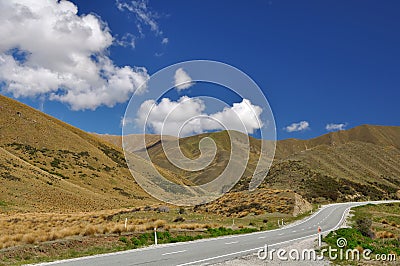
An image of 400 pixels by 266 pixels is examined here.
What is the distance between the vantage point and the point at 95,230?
19406 millimetres

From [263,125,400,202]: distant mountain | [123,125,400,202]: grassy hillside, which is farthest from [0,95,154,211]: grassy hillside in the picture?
[263,125,400,202]: distant mountain

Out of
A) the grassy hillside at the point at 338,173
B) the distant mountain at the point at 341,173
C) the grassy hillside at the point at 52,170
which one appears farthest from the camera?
the distant mountain at the point at 341,173

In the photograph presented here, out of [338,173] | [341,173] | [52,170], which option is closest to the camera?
[52,170]

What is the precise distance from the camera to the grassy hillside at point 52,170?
6222 centimetres

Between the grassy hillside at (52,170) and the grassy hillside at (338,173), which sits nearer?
the grassy hillside at (52,170)

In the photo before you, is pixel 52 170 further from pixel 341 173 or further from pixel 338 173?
pixel 341 173

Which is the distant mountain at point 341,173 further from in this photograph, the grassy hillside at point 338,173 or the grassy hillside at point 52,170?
the grassy hillside at point 52,170

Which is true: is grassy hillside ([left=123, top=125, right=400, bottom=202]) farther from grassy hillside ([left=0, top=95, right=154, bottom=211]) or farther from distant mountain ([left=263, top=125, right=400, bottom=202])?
grassy hillside ([left=0, top=95, right=154, bottom=211])

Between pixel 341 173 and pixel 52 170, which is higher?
pixel 52 170

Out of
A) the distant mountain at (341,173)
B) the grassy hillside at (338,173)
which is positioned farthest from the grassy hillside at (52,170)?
the distant mountain at (341,173)

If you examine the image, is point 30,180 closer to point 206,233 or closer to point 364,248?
point 206,233

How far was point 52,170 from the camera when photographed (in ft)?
281

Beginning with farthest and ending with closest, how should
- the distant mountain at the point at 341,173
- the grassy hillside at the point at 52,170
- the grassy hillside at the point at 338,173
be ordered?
1. the distant mountain at the point at 341,173
2. the grassy hillside at the point at 338,173
3. the grassy hillside at the point at 52,170

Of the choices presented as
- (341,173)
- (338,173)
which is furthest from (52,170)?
(341,173)
